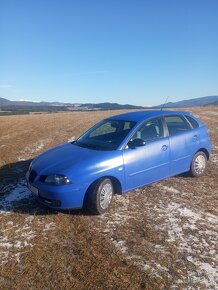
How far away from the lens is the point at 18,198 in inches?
274

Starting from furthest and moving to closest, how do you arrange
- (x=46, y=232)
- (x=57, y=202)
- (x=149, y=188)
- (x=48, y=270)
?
(x=149, y=188)
(x=57, y=202)
(x=46, y=232)
(x=48, y=270)

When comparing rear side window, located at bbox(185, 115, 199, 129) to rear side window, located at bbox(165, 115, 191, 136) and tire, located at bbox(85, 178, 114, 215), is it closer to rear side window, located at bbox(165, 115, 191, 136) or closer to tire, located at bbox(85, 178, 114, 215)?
rear side window, located at bbox(165, 115, 191, 136)

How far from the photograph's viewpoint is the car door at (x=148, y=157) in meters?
6.50

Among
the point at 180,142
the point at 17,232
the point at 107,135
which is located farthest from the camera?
the point at 180,142

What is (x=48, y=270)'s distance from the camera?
167 inches

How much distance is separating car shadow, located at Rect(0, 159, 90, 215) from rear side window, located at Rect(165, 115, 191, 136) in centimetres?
290

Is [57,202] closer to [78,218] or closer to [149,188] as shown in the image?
[78,218]

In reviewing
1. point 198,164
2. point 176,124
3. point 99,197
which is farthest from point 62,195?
point 198,164

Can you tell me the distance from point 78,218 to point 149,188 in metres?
2.28

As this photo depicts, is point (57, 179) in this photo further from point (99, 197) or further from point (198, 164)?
point (198, 164)

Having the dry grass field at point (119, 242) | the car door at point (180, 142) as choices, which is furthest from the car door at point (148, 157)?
the dry grass field at point (119, 242)

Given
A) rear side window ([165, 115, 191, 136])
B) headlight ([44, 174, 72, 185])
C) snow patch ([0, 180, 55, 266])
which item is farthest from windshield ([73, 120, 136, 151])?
snow patch ([0, 180, 55, 266])

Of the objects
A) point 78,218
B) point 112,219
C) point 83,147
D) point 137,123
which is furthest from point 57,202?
point 137,123

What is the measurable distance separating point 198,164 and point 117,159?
291cm
